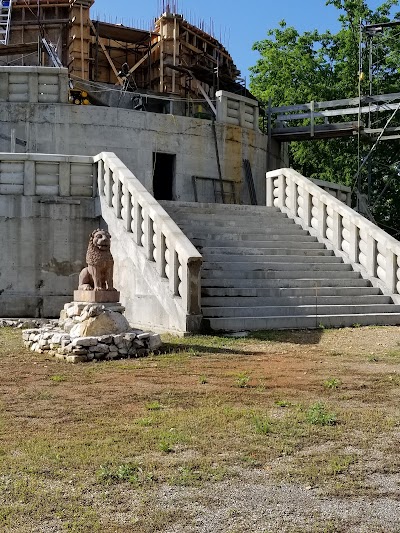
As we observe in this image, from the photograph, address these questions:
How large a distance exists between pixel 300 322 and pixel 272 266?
205cm

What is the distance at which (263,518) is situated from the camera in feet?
12.6

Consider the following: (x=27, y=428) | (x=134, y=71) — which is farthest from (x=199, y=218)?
(x=134, y=71)

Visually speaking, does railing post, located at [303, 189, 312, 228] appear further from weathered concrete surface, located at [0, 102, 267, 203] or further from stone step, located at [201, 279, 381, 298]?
weathered concrete surface, located at [0, 102, 267, 203]

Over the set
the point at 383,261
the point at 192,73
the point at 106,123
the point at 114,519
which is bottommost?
the point at 114,519

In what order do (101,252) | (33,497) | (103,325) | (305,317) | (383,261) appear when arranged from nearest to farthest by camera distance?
(33,497)
(103,325)
(101,252)
(305,317)
(383,261)

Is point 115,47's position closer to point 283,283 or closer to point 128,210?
point 128,210

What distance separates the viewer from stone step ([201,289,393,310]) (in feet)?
40.7

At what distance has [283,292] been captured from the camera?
42.8 feet

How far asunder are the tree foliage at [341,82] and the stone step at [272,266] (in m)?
10.7

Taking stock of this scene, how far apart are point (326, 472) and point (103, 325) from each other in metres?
5.71

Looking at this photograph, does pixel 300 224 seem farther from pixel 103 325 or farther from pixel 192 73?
pixel 192 73

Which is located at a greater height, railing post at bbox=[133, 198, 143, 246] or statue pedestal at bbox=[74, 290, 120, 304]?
railing post at bbox=[133, 198, 143, 246]

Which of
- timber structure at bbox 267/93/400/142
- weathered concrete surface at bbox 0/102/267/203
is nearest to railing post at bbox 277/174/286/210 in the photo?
weathered concrete surface at bbox 0/102/267/203

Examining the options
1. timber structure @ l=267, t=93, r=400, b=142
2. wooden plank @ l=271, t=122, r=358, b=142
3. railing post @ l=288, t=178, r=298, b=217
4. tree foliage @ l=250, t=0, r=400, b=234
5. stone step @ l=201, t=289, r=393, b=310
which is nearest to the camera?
stone step @ l=201, t=289, r=393, b=310
